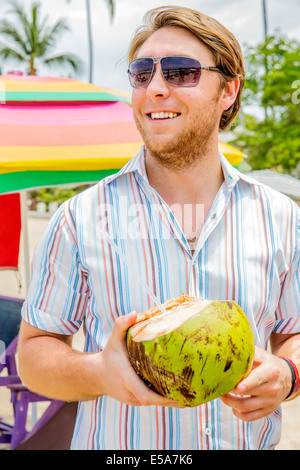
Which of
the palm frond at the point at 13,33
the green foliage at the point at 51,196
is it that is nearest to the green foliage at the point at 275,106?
the green foliage at the point at 51,196

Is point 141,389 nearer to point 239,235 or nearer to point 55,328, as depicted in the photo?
point 55,328

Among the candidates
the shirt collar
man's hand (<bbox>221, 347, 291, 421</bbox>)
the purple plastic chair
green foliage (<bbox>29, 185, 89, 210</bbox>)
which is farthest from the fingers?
green foliage (<bbox>29, 185, 89, 210</bbox>)

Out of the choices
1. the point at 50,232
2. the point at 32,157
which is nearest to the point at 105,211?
the point at 50,232

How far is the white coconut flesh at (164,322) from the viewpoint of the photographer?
118cm

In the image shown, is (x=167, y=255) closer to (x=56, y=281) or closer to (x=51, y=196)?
(x=56, y=281)

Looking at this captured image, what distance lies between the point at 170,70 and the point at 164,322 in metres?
0.81

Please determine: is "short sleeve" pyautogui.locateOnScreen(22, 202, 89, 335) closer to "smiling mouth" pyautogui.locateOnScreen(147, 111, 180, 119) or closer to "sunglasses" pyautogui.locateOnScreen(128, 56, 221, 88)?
"smiling mouth" pyautogui.locateOnScreen(147, 111, 180, 119)

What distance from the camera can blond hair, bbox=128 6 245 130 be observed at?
64.5 inches

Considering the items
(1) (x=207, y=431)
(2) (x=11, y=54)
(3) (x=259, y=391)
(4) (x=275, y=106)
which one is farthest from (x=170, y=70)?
(2) (x=11, y=54)

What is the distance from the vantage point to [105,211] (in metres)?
1.59

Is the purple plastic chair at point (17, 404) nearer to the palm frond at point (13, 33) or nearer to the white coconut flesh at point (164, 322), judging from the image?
the white coconut flesh at point (164, 322)

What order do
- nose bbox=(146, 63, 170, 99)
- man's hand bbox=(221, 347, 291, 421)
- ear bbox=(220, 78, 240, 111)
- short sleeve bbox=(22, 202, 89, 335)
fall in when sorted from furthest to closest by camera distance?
1. ear bbox=(220, 78, 240, 111)
2. nose bbox=(146, 63, 170, 99)
3. short sleeve bbox=(22, 202, 89, 335)
4. man's hand bbox=(221, 347, 291, 421)

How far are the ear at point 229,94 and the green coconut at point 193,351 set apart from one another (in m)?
0.85

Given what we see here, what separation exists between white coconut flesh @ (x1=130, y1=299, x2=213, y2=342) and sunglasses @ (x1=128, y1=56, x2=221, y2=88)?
0.72 m
